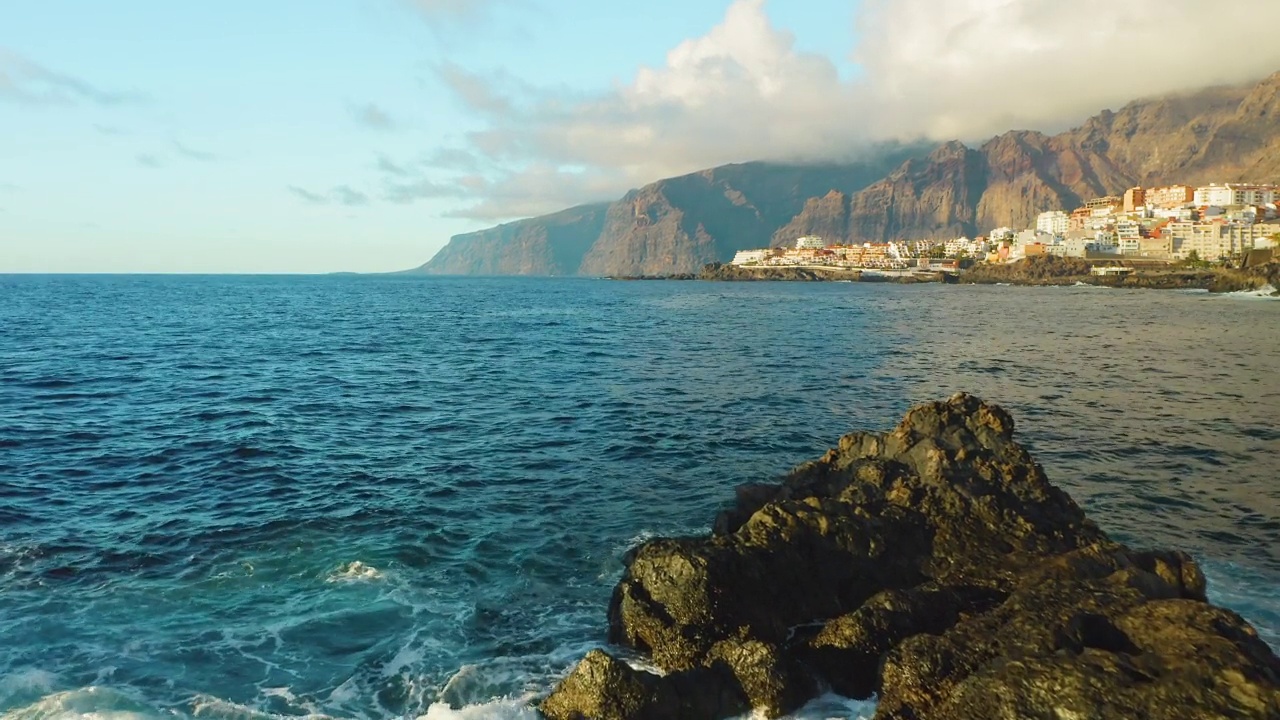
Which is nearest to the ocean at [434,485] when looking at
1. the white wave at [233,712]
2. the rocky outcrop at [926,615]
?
the white wave at [233,712]

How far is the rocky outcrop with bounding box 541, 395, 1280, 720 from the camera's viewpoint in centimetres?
1121

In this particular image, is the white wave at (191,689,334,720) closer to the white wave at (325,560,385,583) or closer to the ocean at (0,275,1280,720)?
the ocean at (0,275,1280,720)

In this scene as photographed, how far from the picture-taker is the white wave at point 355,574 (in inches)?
754

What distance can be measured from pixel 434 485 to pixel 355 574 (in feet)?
24.5

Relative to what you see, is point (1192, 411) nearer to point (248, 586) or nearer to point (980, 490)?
point (980, 490)

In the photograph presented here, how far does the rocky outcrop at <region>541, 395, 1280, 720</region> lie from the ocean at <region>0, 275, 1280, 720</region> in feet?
4.63

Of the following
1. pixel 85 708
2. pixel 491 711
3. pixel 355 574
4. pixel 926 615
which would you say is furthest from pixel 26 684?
pixel 926 615

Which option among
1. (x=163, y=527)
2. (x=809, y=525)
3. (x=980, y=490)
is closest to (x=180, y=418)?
(x=163, y=527)

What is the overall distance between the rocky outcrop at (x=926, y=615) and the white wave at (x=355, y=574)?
6980mm

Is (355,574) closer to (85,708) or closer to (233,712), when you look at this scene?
(233,712)

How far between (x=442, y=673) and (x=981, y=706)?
9.93 metres

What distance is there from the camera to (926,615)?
48.8 ft

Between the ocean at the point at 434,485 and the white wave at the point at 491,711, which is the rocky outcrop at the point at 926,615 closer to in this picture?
the white wave at the point at 491,711

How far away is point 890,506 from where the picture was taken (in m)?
18.6
